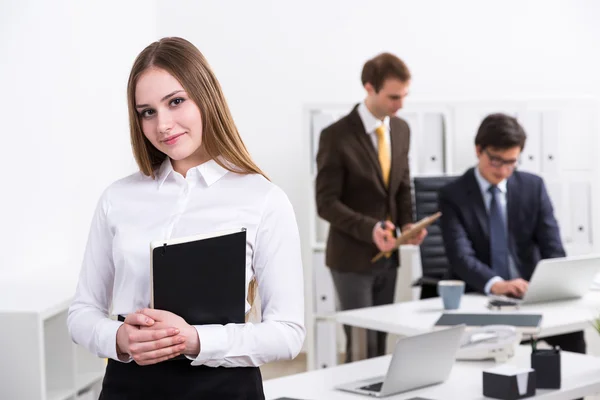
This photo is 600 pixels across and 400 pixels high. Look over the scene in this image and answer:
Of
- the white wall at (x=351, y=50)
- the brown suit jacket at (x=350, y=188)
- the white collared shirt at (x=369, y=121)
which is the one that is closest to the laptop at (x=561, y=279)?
the brown suit jacket at (x=350, y=188)

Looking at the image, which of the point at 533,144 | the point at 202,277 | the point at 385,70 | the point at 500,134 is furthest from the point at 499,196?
the point at 202,277

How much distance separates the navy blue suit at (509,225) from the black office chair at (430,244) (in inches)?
6.3

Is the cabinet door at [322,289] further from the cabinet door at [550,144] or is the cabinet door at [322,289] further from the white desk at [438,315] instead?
the white desk at [438,315]

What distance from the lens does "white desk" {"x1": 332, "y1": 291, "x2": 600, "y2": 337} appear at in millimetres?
3186

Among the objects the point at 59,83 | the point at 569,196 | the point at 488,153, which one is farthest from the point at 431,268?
the point at 59,83

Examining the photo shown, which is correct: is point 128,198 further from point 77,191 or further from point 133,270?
point 77,191

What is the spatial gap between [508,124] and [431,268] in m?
0.96

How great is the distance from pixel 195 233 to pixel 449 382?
121 cm

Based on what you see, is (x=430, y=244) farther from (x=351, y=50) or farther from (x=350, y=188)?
(x=351, y=50)

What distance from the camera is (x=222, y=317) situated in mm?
1571

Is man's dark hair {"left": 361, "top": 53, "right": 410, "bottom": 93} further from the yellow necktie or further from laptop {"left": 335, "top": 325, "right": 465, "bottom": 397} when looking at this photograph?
laptop {"left": 335, "top": 325, "right": 465, "bottom": 397}

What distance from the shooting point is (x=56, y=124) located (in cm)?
426

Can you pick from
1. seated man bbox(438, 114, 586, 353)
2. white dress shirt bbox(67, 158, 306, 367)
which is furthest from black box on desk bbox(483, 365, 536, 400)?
seated man bbox(438, 114, 586, 353)

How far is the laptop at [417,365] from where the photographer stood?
92.0 inches
